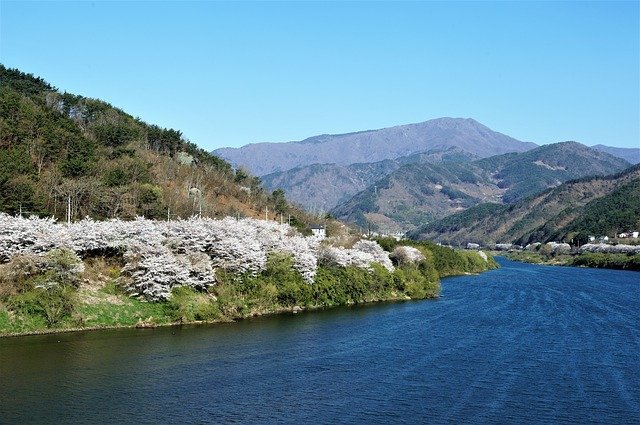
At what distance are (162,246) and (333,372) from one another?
23655 millimetres

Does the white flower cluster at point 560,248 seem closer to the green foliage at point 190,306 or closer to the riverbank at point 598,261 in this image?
the riverbank at point 598,261

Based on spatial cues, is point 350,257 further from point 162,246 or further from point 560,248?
point 560,248

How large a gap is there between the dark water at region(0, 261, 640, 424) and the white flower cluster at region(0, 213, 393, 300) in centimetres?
577

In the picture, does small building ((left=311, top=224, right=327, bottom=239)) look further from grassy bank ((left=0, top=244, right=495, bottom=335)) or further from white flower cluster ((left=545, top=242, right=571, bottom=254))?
white flower cluster ((left=545, top=242, right=571, bottom=254))

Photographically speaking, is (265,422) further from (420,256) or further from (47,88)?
(47,88)

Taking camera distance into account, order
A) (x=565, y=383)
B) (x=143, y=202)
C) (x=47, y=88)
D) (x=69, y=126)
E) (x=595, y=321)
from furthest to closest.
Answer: (x=47, y=88) < (x=69, y=126) < (x=143, y=202) < (x=595, y=321) < (x=565, y=383)

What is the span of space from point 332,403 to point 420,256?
213 feet

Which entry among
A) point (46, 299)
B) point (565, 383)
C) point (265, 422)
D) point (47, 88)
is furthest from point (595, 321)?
point (47, 88)

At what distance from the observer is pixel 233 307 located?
188 ft

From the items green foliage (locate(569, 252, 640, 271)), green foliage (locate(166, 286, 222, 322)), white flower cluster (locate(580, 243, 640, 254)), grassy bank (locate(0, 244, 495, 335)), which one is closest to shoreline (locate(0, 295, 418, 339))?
grassy bank (locate(0, 244, 495, 335))

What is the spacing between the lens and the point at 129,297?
5347 cm

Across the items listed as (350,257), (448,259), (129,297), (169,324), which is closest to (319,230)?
(448,259)

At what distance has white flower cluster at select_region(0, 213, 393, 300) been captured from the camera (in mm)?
51719

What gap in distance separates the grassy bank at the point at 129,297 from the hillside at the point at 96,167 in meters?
16.3
